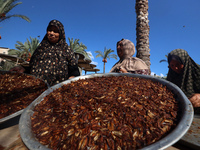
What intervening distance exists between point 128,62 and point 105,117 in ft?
A: 6.09

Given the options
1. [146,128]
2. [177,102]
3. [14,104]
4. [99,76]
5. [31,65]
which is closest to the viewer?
[146,128]

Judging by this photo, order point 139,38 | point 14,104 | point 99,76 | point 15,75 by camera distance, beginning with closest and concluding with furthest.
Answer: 1. point 14,104
2. point 99,76
3. point 15,75
4. point 139,38

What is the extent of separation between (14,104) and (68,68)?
4.57ft

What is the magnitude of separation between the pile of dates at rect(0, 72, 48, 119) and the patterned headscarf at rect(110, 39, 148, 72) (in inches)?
64.2

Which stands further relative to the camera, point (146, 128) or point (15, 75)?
point (15, 75)

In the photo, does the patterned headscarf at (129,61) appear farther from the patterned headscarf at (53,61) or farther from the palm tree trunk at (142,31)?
the palm tree trunk at (142,31)

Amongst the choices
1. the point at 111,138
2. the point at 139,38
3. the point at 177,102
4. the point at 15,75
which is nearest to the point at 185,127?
the point at 177,102

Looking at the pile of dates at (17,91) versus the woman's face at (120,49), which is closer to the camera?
the pile of dates at (17,91)

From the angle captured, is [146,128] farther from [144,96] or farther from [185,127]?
[144,96]

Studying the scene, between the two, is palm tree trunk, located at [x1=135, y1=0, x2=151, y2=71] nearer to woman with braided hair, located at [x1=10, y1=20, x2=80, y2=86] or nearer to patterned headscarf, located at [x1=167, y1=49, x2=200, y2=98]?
patterned headscarf, located at [x1=167, y1=49, x2=200, y2=98]

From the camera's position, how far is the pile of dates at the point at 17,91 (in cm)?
160

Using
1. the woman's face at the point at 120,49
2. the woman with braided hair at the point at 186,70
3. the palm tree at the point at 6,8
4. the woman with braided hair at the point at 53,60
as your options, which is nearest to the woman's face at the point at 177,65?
the woman with braided hair at the point at 186,70

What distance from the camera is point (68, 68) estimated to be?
2852 mm

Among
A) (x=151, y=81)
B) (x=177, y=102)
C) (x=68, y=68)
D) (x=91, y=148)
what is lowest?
(x=91, y=148)
